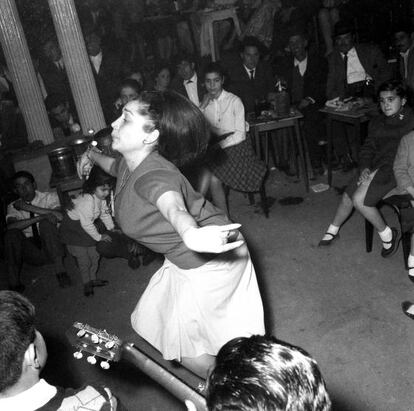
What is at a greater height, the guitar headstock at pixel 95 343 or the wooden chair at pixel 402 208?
the guitar headstock at pixel 95 343

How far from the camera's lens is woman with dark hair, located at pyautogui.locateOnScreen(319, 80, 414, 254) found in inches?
149

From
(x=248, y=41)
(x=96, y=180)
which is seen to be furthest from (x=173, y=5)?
(x=96, y=180)

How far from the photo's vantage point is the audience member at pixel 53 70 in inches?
264

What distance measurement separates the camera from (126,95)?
531 cm

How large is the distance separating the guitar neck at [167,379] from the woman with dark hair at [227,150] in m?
3.28

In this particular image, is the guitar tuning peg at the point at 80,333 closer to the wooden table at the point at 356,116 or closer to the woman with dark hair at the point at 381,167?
the woman with dark hair at the point at 381,167

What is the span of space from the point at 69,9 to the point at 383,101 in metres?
4.03

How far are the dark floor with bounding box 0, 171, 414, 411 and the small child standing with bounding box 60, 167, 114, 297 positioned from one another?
325 mm

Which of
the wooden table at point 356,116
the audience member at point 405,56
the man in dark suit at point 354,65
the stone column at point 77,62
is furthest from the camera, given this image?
the audience member at point 405,56

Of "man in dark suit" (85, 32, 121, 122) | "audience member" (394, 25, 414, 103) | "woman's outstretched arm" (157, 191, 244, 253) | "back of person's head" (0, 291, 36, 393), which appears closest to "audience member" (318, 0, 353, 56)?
"audience member" (394, 25, 414, 103)

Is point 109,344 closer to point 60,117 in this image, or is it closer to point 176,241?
point 176,241

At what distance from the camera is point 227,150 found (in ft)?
16.9

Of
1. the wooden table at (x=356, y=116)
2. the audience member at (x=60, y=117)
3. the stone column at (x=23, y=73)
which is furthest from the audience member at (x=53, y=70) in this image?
the wooden table at (x=356, y=116)

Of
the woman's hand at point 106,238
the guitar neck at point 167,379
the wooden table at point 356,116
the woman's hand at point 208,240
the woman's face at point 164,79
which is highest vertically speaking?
the woman's face at point 164,79
